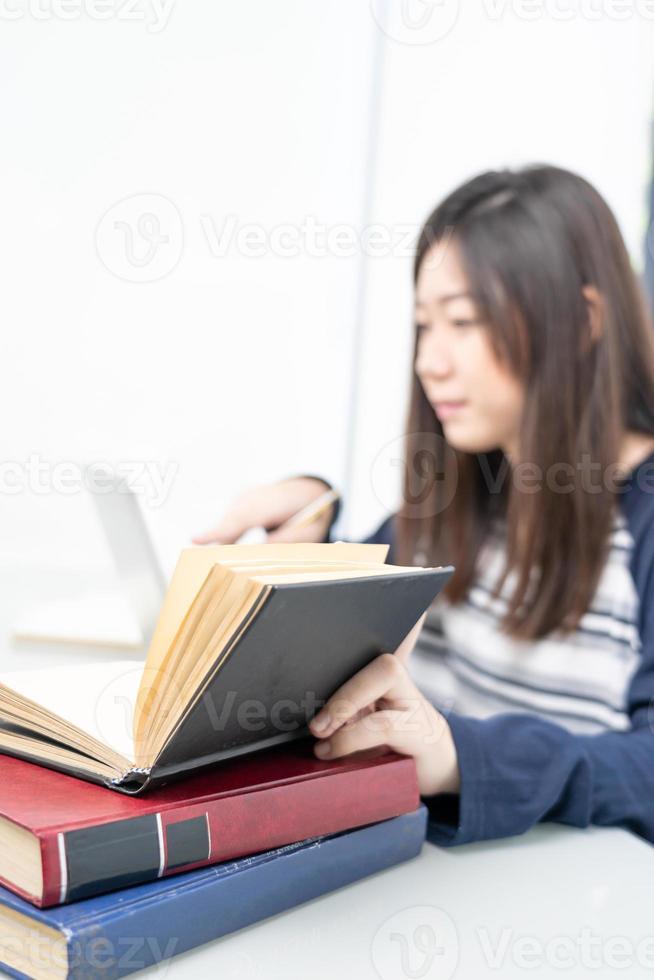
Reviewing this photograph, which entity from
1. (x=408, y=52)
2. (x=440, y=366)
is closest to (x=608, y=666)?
(x=440, y=366)

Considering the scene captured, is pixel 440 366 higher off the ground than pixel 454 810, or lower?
higher

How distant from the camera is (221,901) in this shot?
0.46 meters

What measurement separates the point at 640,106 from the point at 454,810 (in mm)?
2206

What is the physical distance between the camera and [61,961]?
0.39 meters

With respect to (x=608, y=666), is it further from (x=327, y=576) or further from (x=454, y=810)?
(x=327, y=576)

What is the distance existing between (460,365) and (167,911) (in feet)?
2.56

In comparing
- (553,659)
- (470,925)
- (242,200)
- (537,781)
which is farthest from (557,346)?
(242,200)

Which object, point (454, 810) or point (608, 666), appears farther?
point (608, 666)

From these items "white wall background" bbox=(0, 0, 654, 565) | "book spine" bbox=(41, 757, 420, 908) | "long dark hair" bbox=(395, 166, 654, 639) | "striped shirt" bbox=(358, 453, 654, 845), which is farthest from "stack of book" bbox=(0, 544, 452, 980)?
"long dark hair" bbox=(395, 166, 654, 639)

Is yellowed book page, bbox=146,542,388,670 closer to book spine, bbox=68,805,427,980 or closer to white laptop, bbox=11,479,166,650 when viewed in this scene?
book spine, bbox=68,805,427,980

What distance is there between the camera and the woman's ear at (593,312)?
1.08 meters

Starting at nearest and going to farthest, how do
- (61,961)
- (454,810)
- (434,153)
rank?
(61,961)
(454,810)
(434,153)

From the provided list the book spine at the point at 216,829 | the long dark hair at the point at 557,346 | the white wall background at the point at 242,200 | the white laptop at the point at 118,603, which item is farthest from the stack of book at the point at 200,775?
the long dark hair at the point at 557,346

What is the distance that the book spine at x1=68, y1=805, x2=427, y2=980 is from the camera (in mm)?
407
